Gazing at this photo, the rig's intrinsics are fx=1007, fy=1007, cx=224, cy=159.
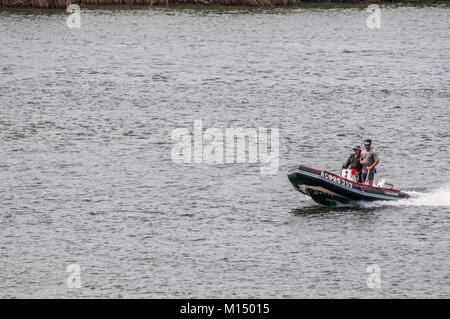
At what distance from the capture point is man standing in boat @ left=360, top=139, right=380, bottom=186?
40.5 meters

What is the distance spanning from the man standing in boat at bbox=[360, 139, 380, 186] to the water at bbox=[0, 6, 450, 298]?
113 centimetres

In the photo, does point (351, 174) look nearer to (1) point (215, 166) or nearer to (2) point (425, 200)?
(2) point (425, 200)

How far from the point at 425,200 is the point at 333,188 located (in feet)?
15.3

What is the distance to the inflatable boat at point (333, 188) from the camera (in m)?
40.1

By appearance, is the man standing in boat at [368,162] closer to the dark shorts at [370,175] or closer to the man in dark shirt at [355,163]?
the dark shorts at [370,175]

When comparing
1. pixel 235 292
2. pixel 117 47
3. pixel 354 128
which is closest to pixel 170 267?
pixel 235 292

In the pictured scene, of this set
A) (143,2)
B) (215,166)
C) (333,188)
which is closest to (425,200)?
(333,188)

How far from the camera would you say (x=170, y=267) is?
35.2m

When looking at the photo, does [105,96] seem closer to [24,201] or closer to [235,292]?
[24,201]

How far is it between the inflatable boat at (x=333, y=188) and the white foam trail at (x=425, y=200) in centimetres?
34

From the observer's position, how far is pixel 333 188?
132 feet

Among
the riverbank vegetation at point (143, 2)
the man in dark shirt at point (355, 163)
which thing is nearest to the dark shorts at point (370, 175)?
the man in dark shirt at point (355, 163)

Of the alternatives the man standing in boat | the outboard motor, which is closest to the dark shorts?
the man standing in boat
